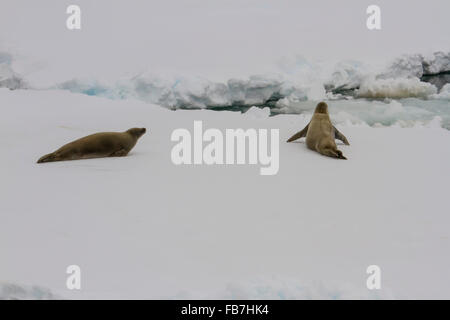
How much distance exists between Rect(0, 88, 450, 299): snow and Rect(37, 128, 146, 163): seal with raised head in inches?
3.3

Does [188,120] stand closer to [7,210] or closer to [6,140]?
[6,140]

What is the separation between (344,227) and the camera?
2201mm

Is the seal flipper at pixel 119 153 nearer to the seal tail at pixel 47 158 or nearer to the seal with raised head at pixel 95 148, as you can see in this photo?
the seal with raised head at pixel 95 148

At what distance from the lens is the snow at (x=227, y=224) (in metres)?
1.73

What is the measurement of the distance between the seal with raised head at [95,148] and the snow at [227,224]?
0.27ft

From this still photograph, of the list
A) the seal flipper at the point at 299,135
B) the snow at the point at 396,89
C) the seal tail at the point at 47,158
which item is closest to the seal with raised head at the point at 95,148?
the seal tail at the point at 47,158

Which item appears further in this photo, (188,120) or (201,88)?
(201,88)

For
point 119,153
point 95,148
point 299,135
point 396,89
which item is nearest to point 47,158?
point 95,148

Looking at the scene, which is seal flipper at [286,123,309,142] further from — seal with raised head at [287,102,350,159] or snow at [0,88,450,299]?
snow at [0,88,450,299]

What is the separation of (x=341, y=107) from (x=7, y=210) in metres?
4.34

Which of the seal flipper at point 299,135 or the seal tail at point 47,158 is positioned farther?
the seal flipper at point 299,135

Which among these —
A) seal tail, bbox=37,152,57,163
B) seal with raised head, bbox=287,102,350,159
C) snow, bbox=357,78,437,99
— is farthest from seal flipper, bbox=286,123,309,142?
snow, bbox=357,78,437,99

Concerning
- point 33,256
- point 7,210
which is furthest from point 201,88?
point 33,256

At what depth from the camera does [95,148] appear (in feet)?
10.7
